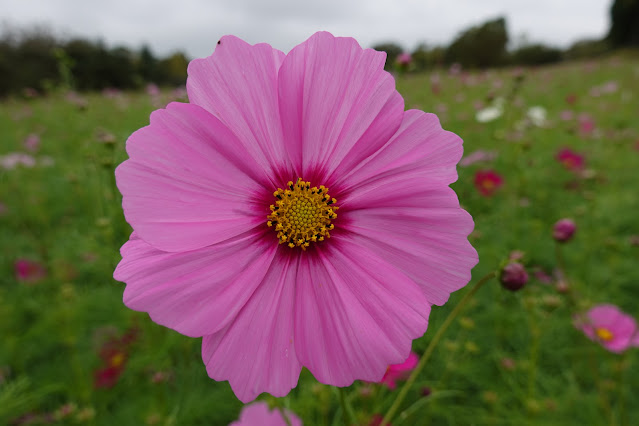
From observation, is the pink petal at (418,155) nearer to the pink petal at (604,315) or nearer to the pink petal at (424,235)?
the pink petal at (424,235)

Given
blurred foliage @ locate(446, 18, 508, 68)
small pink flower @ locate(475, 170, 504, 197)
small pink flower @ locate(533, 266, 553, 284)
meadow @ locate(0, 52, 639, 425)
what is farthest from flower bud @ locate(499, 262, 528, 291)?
blurred foliage @ locate(446, 18, 508, 68)

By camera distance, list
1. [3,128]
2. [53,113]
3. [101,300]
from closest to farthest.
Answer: [101,300] < [3,128] < [53,113]

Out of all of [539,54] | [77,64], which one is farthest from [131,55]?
[539,54]

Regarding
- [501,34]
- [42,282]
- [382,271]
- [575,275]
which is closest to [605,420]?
[575,275]

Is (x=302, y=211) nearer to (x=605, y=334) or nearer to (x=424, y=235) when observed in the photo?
(x=424, y=235)

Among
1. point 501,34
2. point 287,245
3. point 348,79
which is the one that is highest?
point 348,79

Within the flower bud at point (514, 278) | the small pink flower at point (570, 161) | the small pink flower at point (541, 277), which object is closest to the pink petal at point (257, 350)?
the flower bud at point (514, 278)

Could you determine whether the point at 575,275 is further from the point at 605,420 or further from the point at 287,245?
the point at 287,245
